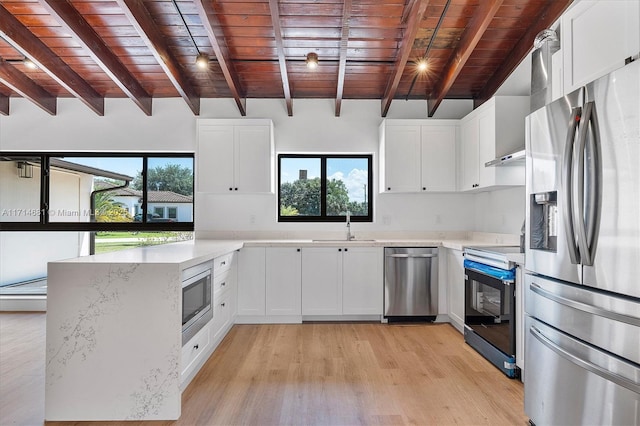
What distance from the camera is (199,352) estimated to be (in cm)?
255

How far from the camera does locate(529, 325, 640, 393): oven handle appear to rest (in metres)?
1.33

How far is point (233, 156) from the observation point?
158 inches

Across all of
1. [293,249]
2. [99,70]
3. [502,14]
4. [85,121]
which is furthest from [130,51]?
[502,14]

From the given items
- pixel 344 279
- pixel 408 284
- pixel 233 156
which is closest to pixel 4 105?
pixel 233 156

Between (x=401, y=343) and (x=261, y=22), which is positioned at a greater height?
(x=261, y=22)

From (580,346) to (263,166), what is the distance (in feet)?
10.6

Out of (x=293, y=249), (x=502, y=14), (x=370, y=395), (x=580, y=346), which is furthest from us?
(x=293, y=249)

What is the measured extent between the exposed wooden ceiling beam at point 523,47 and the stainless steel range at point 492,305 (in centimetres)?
190

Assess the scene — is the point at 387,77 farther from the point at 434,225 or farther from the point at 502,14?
the point at 434,225

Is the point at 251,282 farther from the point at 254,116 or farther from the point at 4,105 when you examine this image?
the point at 4,105

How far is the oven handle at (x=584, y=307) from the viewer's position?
4.37 ft

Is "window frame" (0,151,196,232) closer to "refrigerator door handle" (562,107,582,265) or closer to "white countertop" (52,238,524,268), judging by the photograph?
"white countertop" (52,238,524,268)

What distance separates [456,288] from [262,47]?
122 inches

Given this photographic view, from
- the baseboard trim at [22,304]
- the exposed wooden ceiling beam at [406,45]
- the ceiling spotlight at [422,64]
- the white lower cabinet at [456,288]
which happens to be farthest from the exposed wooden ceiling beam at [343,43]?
the baseboard trim at [22,304]
